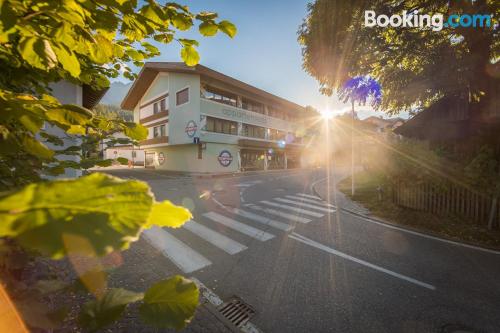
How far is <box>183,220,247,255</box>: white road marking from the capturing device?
555 cm

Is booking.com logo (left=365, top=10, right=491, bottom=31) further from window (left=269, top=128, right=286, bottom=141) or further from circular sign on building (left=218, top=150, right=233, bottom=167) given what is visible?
window (left=269, top=128, right=286, bottom=141)

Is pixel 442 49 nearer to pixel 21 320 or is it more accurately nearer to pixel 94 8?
pixel 94 8

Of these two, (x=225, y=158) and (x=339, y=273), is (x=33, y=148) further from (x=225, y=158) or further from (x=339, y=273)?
(x=225, y=158)

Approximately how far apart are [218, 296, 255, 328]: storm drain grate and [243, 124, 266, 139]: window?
2645 centimetres

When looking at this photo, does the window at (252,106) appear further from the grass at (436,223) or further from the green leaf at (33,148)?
the green leaf at (33,148)

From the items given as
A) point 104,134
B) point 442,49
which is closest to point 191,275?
point 104,134

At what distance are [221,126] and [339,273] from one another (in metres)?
23.4

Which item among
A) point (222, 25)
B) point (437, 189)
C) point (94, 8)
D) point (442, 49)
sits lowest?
point (437, 189)

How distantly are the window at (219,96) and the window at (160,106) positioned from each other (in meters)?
6.64

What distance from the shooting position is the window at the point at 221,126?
25.0 m

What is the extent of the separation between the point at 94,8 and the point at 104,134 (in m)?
0.99

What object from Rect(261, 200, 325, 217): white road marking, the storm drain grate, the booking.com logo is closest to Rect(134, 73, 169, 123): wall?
Rect(261, 200, 325, 217): white road marking

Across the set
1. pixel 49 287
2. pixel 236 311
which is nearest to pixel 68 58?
pixel 49 287

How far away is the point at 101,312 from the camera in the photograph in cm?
67
